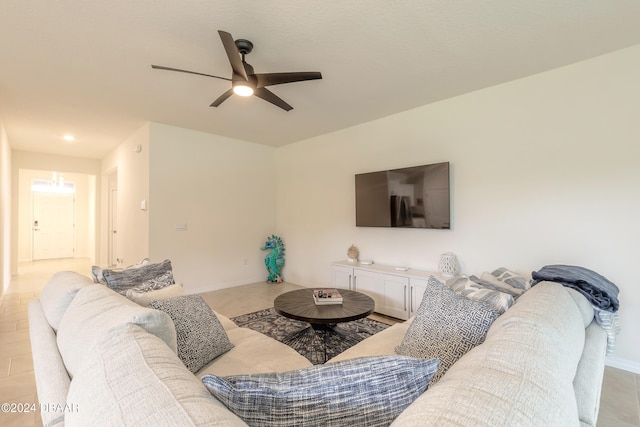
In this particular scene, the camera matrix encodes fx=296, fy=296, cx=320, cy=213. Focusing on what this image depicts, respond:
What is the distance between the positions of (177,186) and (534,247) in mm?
4550

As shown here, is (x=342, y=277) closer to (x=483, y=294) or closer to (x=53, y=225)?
(x=483, y=294)

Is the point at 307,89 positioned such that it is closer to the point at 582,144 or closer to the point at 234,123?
the point at 234,123

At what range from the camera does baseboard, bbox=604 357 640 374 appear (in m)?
2.35

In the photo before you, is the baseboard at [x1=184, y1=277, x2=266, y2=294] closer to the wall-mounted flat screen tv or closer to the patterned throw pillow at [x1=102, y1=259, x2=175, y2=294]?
the wall-mounted flat screen tv

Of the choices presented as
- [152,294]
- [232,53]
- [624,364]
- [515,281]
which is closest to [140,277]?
[152,294]

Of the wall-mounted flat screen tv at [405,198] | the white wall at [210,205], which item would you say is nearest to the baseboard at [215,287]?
the white wall at [210,205]

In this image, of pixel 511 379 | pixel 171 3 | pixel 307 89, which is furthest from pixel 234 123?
pixel 511 379

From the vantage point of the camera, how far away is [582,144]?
2580mm

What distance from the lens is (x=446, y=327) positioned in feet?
4.59

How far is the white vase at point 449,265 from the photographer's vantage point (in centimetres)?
321

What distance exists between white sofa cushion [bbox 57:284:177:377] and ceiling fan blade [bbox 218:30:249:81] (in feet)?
5.18

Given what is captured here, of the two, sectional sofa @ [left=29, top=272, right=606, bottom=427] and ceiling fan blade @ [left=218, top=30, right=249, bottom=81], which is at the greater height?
ceiling fan blade @ [left=218, top=30, right=249, bottom=81]

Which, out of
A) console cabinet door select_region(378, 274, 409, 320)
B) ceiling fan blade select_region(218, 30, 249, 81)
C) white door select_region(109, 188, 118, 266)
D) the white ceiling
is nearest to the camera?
ceiling fan blade select_region(218, 30, 249, 81)

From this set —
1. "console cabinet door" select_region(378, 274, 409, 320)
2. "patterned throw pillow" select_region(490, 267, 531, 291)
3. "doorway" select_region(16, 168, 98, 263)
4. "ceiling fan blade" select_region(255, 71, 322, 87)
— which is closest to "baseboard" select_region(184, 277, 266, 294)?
"console cabinet door" select_region(378, 274, 409, 320)
